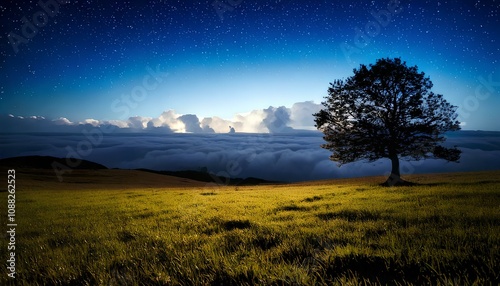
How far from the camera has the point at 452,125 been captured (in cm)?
2400

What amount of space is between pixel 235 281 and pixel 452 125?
97.4ft

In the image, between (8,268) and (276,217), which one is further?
(276,217)

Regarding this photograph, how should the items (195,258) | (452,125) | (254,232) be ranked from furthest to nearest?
1. (452,125)
2. (254,232)
3. (195,258)

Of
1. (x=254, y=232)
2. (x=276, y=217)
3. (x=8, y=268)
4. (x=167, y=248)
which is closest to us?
(x=8, y=268)

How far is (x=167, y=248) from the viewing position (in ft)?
15.4

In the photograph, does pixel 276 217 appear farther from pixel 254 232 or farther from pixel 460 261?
pixel 460 261

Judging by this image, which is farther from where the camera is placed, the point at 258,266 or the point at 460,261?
the point at 258,266

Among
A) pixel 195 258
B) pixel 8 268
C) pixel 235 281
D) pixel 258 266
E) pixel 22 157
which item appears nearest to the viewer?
pixel 235 281

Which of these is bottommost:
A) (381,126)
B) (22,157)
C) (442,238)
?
(22,157)

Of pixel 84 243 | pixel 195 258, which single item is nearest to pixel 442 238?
pixel 195 258

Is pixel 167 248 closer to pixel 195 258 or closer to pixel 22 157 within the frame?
pixel 195 258

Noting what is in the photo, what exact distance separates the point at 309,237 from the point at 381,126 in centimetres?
2393

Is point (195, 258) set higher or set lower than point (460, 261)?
lower

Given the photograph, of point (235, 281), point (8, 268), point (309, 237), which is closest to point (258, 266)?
point (235, 281)
